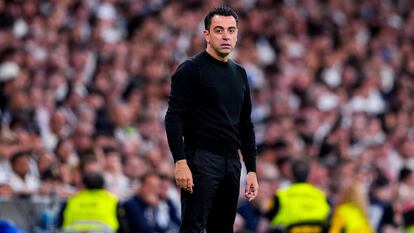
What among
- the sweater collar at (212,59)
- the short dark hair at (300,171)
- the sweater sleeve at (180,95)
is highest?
the sweater collar at (212,59)

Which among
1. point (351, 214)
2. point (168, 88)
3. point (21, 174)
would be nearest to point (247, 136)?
point (351, 214)

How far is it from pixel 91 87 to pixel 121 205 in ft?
11.7

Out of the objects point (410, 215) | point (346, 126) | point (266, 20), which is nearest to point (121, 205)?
point (410, 215)

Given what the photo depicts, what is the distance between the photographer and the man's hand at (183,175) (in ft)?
24.9

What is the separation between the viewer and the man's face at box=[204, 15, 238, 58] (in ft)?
25.6

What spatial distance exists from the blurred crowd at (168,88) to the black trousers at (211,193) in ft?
15.3

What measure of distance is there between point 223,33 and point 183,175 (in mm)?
976

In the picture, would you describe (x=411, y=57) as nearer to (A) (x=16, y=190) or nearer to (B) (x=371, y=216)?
(B) (x=371, y=216)

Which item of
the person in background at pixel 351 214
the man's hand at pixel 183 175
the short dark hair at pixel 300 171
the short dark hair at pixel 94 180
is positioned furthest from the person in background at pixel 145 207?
the man's hand at pixel 183 175

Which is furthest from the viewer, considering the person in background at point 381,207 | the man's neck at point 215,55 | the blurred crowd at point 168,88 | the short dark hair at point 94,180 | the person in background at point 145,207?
the person in background at point 381,207

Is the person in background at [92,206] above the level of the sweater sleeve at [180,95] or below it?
below

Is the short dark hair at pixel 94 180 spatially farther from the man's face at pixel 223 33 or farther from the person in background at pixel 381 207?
the person in background at pixel 381 207

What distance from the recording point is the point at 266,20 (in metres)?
20.3

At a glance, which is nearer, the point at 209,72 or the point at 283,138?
the point at 209,72
